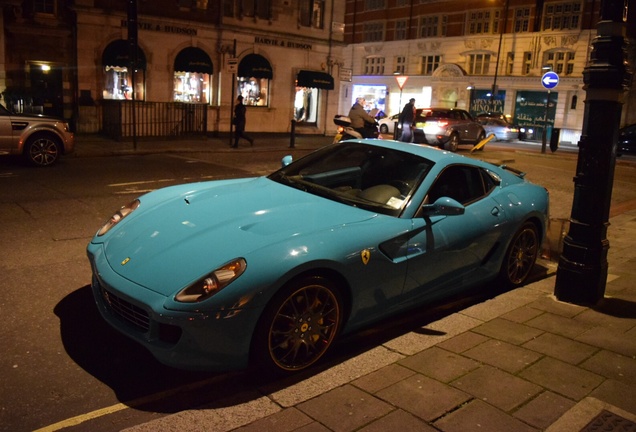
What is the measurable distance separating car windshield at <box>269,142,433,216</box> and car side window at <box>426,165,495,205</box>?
0.59ft

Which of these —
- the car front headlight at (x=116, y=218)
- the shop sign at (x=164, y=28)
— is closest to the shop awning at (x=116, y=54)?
the shop sign at (x=164, y=28)

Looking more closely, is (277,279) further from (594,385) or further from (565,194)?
(565,194)

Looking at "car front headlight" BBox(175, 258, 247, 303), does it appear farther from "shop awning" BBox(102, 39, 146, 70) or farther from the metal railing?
"shop awning" BBox(102, 39, 146, 70)

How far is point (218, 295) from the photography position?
10.9 feet

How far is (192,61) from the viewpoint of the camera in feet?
78.3

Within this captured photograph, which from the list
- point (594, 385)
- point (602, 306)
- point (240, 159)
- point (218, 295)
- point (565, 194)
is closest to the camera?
point (218, 295)

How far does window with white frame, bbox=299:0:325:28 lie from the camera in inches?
1091

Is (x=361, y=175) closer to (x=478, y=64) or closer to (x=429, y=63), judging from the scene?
(x=478, y=64)

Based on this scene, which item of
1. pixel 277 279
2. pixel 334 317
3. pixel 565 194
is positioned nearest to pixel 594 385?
pixel 334 317

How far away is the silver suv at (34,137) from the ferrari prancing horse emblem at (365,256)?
421 inches

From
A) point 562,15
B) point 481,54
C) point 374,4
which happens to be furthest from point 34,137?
point 374,4

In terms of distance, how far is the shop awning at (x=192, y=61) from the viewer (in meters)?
23.7

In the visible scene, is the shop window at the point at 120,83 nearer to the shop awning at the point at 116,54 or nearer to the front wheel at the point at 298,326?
the shop awning at the point at 116,54

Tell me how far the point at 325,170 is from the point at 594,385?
2.77 meters
